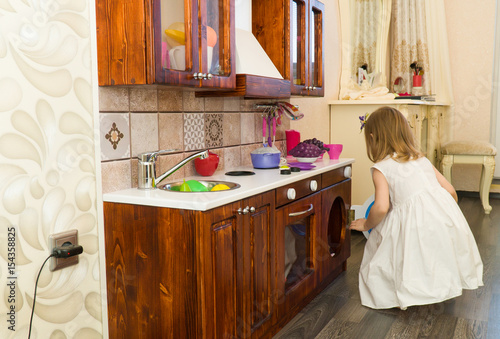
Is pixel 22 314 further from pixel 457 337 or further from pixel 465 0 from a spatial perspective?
pixel 465 0

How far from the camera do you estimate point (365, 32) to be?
4605 mm

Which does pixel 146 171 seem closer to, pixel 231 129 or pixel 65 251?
pixel 65 251

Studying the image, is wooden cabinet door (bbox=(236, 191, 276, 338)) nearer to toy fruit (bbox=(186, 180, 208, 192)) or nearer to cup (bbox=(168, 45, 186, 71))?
toy fruit (bbox=(186, 180, 208, 192))

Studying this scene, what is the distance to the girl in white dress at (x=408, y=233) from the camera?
231 cm

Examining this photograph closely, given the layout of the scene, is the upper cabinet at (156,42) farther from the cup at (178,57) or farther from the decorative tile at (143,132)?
the decorative tile at (143,132)

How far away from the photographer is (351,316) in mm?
2305

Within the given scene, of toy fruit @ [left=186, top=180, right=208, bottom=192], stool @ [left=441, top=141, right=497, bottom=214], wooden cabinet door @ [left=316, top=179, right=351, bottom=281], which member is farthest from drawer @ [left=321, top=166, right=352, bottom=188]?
stool @ [left=441, top=141, right=497, bottom=214]

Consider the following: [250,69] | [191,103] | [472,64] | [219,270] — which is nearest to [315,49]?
[250,69]

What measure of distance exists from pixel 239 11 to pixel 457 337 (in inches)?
72.8

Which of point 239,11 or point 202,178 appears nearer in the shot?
point 202,178

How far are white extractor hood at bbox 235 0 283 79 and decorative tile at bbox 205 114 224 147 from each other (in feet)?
1.06

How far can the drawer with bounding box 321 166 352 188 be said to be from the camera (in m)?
2.52

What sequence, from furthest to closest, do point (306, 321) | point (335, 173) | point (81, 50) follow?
point (335, 173), point (306, 321), point (81, 50)

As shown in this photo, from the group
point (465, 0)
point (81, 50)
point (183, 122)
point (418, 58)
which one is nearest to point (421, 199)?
point (183, 122)
